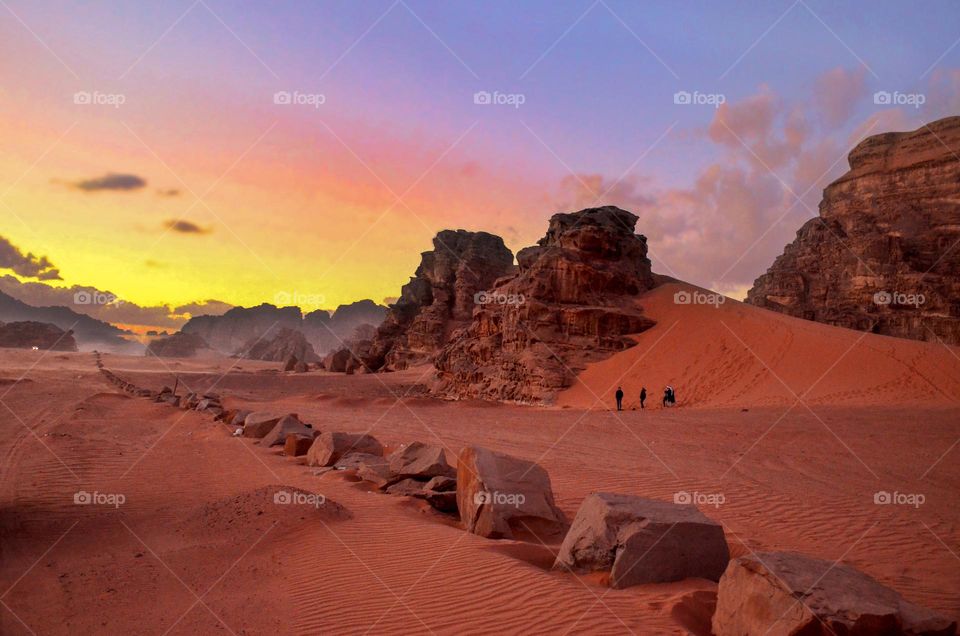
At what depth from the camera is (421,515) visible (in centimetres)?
838

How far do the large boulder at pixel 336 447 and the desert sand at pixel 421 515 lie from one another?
0.53m

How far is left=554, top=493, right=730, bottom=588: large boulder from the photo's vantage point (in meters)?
5.55

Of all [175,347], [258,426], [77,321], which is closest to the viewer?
[258,426]

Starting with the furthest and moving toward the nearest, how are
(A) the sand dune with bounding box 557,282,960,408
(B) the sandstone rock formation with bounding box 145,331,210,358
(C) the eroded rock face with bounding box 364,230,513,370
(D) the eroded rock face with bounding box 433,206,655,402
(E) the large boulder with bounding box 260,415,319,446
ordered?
(B) the sandstone rock formation with bounding box 145,331,210,358
(C) the eroded rock face with bounding box 364,230,513,370
(D) the eroded rock face with bounding box 433,206,655,402
(A) the sand dune with bounding box 557,282,960,408
(E) the large boulder with bounding box 260,415,319,446

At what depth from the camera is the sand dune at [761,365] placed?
23.9 meters

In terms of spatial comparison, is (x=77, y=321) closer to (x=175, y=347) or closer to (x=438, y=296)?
(x=175, y=347)

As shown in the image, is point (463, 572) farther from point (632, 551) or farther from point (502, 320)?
point (502, 320)

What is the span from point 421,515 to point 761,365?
25.5 m

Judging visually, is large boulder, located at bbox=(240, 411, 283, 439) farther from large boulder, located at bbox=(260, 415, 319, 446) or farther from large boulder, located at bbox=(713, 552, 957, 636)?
large boulder, located at bbox=(713, 552, 957, 636)

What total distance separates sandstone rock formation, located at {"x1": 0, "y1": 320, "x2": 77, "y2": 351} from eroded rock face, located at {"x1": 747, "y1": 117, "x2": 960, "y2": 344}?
336ft

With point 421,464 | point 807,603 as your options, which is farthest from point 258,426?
point 807,603

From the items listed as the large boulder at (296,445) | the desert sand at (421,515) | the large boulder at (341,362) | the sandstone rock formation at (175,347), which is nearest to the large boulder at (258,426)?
the desert sand at (421,515)

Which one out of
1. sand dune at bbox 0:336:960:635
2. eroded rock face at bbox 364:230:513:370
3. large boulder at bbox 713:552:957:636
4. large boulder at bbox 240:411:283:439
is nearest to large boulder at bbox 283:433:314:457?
sand dune at bbox 0:336:960:635

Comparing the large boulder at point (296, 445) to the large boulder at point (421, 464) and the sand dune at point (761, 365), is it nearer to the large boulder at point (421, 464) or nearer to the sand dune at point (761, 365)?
the large boulder at point (421, 464)
